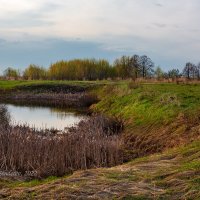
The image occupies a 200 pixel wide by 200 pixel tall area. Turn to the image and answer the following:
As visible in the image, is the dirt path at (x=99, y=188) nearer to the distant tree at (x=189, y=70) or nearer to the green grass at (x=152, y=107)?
the green grass at (x=152, y=107)

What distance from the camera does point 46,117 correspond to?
31.5m

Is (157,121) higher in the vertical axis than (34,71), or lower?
lower

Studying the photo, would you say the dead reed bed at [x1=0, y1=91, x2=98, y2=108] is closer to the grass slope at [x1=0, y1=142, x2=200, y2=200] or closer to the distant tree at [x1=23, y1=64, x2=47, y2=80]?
the grass slope at [x1=0, y1=142, x2=200, y2=200]

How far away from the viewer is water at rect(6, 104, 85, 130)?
27.9 m

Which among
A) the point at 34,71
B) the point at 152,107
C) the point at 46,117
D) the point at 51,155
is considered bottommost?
the point at 46,117

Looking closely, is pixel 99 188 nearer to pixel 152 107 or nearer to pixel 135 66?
pixel 152 107

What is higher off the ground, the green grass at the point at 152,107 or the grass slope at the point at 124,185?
the green grass at the point at 152,107

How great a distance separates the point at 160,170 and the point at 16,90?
45.7 m

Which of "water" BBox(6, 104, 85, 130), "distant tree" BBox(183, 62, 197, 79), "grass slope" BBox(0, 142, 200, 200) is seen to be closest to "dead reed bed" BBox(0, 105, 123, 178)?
"grass slope" BBox(0, 142, 200, 200)

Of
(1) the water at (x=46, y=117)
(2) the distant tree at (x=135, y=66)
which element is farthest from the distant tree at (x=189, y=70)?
(1) the water at (x=46, y=117)

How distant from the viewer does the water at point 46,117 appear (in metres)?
27.9

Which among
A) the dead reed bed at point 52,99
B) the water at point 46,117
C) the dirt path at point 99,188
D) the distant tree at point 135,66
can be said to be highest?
the distant tree at point 135,66

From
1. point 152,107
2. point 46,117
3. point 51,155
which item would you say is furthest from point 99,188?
point 46,117

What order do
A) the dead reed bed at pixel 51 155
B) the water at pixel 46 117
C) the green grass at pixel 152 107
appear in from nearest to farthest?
the dead reed bed at pixel 51 155
the green grass at pixel 152 107
the water at pixel 46 117
